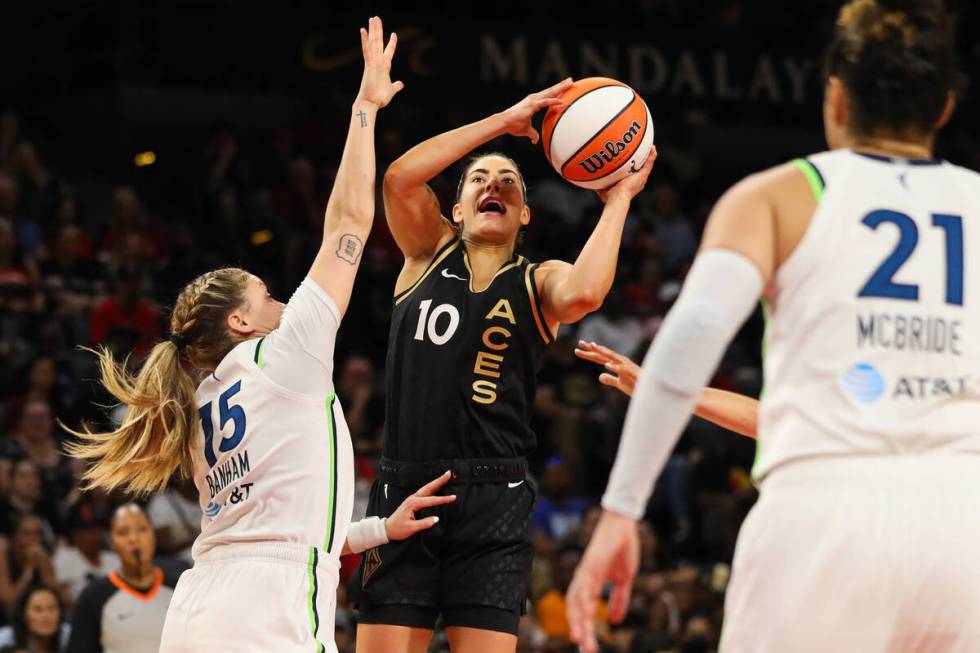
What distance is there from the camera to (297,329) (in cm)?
442

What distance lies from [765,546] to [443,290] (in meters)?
2.70

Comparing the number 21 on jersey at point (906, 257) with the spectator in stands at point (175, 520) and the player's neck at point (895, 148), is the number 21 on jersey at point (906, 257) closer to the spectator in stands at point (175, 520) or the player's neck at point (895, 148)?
the player's neck at point (895, 148)

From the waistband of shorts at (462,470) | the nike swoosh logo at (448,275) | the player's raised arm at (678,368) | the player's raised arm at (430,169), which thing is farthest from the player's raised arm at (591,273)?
the player's raised arm at (678,368)

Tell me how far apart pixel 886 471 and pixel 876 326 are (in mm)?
315

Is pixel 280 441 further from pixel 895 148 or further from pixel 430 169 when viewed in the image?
pixel 895 148

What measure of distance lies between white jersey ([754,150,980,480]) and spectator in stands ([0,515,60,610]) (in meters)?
7.39

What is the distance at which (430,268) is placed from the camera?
5.76m

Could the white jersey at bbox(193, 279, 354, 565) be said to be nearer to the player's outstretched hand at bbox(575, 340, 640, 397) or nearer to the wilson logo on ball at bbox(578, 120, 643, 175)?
the player's outstretched hand at bbox(575, 340, 640, 397)

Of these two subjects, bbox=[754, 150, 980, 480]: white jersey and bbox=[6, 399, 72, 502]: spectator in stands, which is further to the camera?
bbox=[6, 399, 72, 502]: spectator in stands

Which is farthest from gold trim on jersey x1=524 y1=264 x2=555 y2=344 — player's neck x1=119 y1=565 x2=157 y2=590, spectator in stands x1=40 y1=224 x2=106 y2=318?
spectator in stands x1=40 y1=224 x2=106 y2=318

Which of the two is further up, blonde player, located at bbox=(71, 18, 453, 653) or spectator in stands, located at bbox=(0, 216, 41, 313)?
spectator in stands, located at bbox=(0, 216, 41, 313)

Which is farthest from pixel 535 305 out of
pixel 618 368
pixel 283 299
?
pixel 283 299

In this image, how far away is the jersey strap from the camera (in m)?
3.22

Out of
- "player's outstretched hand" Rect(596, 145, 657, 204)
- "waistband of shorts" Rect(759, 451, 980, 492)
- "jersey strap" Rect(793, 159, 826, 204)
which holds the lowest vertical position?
"waistband of shorts" Rect(759, 451, 980, 492)
